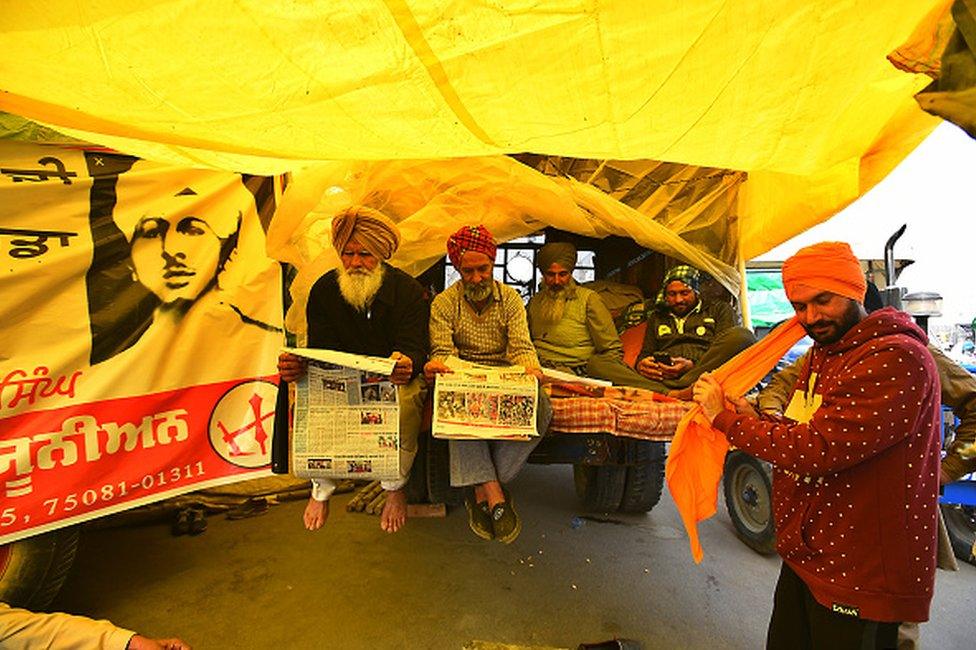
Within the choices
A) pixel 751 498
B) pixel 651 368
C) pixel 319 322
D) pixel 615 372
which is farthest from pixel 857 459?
pixel 751 498

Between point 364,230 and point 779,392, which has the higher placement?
point 364,230

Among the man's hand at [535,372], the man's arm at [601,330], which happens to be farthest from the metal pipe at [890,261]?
the man's hand at [535,372]

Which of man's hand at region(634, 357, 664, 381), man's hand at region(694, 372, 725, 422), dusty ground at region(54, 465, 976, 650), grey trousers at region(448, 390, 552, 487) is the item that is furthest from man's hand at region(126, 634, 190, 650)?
man's hand at region(634, 357, 664, 381)

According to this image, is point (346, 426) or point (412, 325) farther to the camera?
point (412, 325)

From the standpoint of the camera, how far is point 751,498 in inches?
134

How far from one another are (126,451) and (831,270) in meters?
2.91

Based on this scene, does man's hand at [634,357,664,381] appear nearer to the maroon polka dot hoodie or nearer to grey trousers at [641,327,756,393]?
grey trousers at [641,327,756,393]

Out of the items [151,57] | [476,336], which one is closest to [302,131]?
[151,57]

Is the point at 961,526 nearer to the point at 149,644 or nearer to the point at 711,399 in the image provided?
the point at 711,399

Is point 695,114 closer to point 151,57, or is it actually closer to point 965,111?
point 965,111

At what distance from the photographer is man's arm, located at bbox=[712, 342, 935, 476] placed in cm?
126

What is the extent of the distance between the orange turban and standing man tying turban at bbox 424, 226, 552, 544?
115 cm

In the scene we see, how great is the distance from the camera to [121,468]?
7.41 feet

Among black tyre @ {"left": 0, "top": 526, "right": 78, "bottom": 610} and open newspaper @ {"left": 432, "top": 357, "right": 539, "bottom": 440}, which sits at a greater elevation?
open newspaper @ {"left": 432, "top": 357, "right": 539, "bottom": 440}
